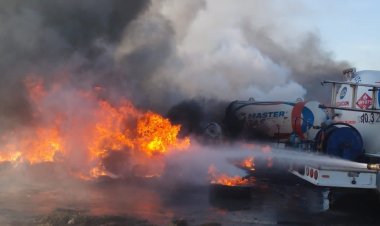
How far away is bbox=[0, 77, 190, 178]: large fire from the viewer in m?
11.6

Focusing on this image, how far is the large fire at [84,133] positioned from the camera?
11609 millimetres

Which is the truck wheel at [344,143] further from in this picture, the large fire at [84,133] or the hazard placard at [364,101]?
the large fire at [84,133]

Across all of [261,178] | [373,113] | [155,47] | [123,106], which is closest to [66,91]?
[123,106]

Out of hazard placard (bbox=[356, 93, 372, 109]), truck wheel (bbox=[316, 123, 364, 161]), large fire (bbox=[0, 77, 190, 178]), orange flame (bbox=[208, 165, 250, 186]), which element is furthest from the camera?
large fire (bbox=[0, 77, 190, 178])

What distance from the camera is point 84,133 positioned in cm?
1176

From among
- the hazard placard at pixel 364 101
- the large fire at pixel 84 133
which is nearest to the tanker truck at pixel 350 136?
the hazard placard at pixel 364 101

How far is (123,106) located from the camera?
39.0 ft

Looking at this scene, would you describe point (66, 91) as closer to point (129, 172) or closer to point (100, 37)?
point (100, 37)

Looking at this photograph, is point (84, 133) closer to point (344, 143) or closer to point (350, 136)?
point (344, 143)

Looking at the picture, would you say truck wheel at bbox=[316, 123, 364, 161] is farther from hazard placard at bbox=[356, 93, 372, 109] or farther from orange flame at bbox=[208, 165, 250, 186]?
orange flame at bbox=[208, 165, 250, 186]

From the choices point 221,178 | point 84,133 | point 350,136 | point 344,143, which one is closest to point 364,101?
point 350,136

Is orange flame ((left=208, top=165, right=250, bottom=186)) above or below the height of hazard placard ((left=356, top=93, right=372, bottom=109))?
below

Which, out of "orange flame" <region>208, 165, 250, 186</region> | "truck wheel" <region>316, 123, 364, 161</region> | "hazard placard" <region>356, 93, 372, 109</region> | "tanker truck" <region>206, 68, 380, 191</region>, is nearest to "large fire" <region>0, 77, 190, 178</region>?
"orange flame" <region>208, 165, 250, 186</region>

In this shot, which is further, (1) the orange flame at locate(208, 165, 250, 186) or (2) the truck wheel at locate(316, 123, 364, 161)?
(1) the orange flame at locate(208, 165, 250, 186)
